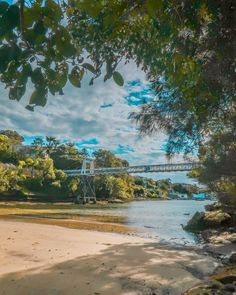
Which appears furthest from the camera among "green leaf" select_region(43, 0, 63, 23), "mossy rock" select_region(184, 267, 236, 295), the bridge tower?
the bridge tower

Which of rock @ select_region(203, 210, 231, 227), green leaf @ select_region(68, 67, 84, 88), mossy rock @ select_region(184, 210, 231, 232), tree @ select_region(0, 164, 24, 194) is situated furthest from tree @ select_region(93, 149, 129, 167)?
green leaf @ select_region(68, 67, 84, 88)

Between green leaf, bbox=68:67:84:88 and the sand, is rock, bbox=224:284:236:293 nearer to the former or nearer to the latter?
the sand

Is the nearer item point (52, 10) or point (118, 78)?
point (52, 10)

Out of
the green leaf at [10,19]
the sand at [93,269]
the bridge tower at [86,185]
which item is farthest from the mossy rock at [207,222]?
the bridge tower at [86,185]

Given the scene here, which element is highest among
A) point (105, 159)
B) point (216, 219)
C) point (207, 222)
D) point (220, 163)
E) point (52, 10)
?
point (105, 159)

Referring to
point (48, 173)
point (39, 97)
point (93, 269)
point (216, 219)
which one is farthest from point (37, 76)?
point (48, 173)

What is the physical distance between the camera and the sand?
5.59 m

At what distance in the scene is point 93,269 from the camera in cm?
699

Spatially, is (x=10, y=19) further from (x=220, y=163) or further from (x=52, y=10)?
(x=220, y=163)

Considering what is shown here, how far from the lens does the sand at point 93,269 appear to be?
5.59 meters

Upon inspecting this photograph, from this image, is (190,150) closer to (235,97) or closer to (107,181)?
(235,97)

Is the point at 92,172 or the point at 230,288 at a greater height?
the point at 92,172

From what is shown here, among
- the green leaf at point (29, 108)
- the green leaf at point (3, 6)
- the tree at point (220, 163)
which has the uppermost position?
the tree at point (220, 163)

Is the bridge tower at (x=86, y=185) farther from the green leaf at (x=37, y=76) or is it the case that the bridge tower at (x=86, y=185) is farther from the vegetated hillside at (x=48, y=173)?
the green leaf at (x=37, y=76)
